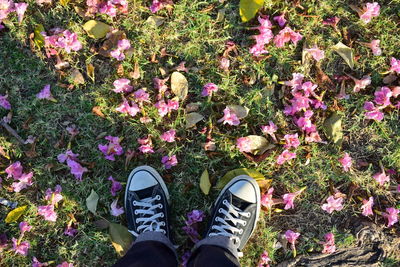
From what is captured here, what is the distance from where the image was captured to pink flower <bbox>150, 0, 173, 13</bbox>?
2945 mm

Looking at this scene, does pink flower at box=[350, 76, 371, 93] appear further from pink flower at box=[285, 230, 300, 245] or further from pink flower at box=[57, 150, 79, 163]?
pink flower at box=[57, 150, 79, 163]

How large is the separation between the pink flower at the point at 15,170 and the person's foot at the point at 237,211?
1.42 meters

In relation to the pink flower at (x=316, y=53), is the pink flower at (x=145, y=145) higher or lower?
lower

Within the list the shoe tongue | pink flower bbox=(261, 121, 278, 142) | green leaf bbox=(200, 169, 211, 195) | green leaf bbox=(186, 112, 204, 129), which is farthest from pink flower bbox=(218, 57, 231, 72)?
the shoe tongue

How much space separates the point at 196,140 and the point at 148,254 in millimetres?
865

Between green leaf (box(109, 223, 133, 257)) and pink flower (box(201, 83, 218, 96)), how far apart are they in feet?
3.75

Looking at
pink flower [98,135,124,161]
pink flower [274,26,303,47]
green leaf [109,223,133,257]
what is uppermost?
pink flower [274,26,303,47]

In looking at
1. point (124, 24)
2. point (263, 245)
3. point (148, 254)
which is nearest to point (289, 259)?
point (263, 245)

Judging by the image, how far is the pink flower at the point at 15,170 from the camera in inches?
115

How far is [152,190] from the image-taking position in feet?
9.69

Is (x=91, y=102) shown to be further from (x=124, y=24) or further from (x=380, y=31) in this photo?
(x=380, y=31)

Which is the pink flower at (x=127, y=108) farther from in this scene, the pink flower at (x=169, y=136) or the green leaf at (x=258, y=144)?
the green leaf at (x=258, y=144)

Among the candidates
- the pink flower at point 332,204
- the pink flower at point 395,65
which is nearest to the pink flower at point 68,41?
the pink flower at point 332,204

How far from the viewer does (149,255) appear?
257cm
